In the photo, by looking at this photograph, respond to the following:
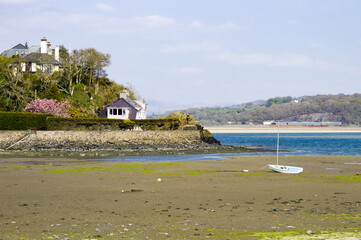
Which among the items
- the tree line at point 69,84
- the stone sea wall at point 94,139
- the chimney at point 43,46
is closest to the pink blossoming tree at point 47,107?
the tree line at point 69,84

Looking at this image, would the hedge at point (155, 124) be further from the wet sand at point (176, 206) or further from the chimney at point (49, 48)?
the chimney at point (49, 48)

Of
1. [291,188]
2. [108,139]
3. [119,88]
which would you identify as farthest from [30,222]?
[119,88]

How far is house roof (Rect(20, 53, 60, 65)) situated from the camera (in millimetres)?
100188

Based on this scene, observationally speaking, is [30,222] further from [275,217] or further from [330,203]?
[330,203]

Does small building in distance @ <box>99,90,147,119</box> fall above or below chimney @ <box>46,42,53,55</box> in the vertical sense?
below

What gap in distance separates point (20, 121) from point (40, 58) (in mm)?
38627

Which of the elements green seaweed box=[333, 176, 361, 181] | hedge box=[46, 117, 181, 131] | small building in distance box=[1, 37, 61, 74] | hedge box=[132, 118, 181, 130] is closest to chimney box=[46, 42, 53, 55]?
small building in distance box=[1, 37, 61, 74]

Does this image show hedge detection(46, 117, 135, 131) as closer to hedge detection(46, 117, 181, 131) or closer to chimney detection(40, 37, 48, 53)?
hedge detection(46, 117, 181, 131)

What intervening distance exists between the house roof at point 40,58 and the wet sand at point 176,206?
75.5 metres

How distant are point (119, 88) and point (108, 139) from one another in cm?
4129

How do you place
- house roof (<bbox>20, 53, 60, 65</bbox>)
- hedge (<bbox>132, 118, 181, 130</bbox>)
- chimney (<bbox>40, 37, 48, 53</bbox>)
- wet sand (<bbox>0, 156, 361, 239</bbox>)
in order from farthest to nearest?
chimney (<bbox>40, 37, 48, 53</bbox>) < house roof (<bbox>20, 53, 60, 65</bbox>) < hedge (<bbox>132, 118, 181, 130</bbox>) < wet sand (<bbox>0, 156, 361, 239</bbox>)

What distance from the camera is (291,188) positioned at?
906 inches

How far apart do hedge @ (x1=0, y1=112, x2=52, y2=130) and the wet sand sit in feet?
124

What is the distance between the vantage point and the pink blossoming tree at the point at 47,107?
80438 mm
